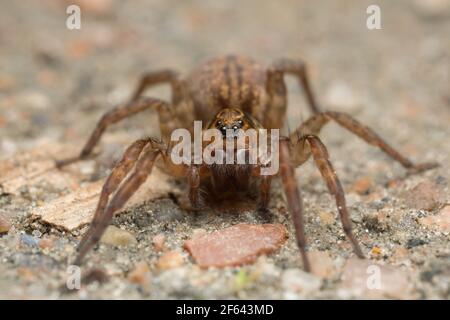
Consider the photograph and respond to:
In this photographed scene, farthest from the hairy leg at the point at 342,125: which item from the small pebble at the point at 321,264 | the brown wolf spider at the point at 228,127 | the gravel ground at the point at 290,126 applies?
the small pebble at the point at 321,264

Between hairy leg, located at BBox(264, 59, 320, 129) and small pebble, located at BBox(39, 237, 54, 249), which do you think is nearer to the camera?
small pebble, located at BBox(39, 237, 54, 249)

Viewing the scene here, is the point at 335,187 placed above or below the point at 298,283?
above

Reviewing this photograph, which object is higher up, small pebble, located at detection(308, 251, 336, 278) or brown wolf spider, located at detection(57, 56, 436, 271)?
brown wolf spider, located at detection(57, 56, 436, 271)

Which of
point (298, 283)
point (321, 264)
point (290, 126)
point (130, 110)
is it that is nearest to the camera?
point (298, 283)

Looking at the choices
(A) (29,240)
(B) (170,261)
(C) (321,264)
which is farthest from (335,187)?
(A) (29,240)

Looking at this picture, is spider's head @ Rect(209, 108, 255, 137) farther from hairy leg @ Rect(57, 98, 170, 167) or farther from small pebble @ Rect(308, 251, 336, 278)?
small pebble @ Rect(308, 251, 336, 278)

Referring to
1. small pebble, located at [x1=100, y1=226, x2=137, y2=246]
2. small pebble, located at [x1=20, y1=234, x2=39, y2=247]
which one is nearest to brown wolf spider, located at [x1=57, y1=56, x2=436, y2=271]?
small pebble, located at [x1=100, y1=226, x2=137, y2=246]

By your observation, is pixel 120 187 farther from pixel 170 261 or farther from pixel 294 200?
pixel 294 200

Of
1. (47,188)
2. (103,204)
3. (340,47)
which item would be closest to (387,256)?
(103,204)
